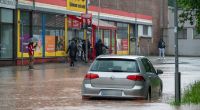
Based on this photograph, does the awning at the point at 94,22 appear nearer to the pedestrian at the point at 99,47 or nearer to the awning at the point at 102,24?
the awning at the point at 102,24

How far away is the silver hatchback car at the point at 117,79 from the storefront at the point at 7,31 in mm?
22398

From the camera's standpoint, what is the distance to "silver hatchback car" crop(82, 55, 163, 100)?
1830 centimetres

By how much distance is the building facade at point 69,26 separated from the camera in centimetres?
4219

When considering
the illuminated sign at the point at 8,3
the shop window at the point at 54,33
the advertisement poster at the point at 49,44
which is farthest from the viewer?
the shop window at the point at 54,33

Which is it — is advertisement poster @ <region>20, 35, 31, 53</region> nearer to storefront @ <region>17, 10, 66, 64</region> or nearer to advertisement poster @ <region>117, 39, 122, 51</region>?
storefront @ <region>17, 10, 66, 64</region>

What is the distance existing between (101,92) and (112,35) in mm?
43452

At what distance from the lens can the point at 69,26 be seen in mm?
51062

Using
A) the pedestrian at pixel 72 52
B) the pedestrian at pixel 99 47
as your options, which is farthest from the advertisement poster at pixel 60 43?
the pedestrian at pixel 72 52

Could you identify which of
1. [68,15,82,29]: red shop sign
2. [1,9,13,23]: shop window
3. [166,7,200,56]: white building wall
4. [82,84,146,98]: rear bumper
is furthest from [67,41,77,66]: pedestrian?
[166,7,200,56]: white building wall

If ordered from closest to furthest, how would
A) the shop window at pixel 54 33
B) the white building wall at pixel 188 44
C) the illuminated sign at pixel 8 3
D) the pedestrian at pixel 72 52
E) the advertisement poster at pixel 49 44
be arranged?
the illuminated sign at pixel 8 3
the pedestrian at pixel 72 52
the advertisement poster at pixel 49 44
the shop window at pixel 54 33
the white building wall at pixel 188 44

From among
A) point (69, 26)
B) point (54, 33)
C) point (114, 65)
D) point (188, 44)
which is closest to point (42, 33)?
point (54, 33)

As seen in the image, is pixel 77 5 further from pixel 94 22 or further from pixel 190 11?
pixel 190 11

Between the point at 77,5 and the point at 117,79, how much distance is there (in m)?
34.8

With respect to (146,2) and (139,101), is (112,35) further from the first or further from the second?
(139,101)
